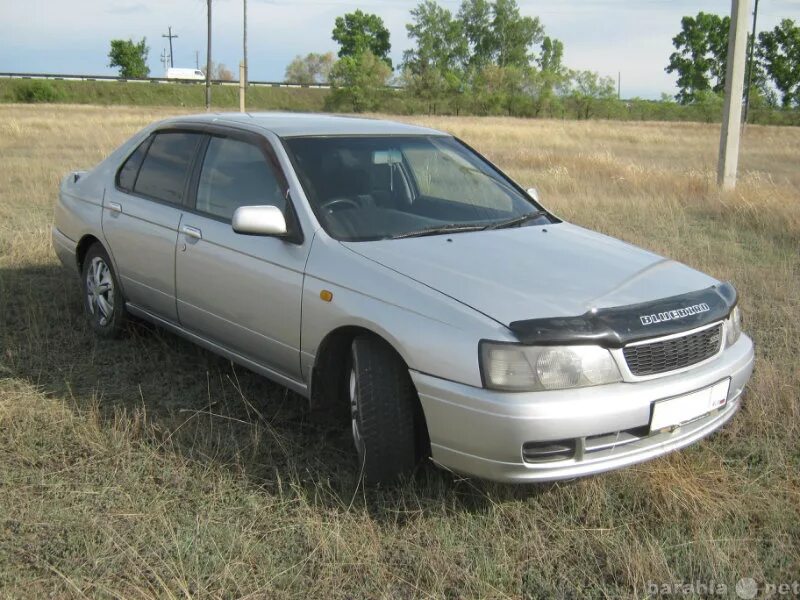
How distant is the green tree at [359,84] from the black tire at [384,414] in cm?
6756

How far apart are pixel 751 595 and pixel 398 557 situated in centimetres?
121

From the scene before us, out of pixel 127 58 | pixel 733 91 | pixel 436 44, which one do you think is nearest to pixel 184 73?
pixel 127 58

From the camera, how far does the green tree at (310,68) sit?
9875cm

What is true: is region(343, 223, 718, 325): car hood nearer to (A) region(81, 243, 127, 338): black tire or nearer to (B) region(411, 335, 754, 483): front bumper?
(B) region(411, 335, 754, 483): front bumper

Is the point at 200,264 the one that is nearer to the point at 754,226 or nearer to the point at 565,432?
the point at 565,432

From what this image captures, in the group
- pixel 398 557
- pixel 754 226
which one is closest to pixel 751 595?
pixel 398 557

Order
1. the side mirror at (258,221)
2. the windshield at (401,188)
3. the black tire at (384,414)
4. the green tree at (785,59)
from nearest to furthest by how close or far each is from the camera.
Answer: the black tire at (384,414) → the side mirror at (258,221) → the windshield at (401,188) → the green tree at (785,59)

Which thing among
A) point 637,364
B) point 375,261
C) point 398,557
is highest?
point 375,261

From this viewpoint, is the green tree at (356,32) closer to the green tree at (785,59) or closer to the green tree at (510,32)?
the green tree at (510,32)

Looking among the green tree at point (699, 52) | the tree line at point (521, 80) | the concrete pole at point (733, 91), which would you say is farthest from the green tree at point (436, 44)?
the concrete pole at point (733, 91)

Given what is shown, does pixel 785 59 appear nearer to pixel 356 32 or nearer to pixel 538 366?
pixel 356 32

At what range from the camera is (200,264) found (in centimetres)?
427

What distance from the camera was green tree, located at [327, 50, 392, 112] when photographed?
69.9 metres

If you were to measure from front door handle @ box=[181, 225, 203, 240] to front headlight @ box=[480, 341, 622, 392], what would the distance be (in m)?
1.99
